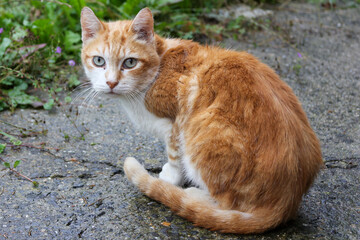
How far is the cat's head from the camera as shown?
2.95 metres

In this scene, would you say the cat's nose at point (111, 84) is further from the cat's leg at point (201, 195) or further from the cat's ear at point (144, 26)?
A: the cat's leg at point (201, 195)

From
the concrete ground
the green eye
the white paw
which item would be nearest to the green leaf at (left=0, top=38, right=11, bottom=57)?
the concrete ground

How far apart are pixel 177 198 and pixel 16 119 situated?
2168 millimetres

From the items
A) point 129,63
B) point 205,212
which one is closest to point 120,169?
point 129,63

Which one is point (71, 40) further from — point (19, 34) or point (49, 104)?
point (49, 104)

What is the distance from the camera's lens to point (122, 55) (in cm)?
295

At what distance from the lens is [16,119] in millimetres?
4012

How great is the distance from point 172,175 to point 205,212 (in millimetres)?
575

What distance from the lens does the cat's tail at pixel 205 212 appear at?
2480 millimetres

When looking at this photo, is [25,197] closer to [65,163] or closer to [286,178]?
[65,163]

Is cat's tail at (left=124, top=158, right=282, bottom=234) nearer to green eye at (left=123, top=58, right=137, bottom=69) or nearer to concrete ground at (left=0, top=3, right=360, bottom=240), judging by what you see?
concrete ground at (left=0, top=3, right=360, bottom=240)

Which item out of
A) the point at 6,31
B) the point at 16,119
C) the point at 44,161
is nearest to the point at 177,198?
the point at 44,161

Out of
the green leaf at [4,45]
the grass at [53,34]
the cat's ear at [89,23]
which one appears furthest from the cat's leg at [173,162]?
the green leaf at [4,45]

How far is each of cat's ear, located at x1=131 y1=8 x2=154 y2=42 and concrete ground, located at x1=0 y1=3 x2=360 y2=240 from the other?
3.51 feet
